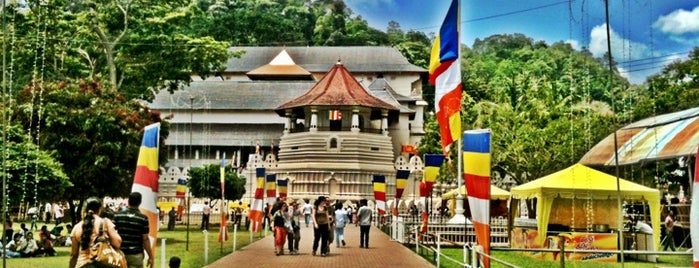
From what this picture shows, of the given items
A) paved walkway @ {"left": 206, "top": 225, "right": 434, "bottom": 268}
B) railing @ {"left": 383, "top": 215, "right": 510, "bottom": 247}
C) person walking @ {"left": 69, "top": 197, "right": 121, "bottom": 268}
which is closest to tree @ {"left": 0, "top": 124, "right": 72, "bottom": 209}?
paved walkway @ {"left": 206, "top": 225, "right": 434, "bottom": 268}

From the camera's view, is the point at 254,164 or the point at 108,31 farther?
the point at 254,164

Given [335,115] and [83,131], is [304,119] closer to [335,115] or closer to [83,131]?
[335,115]

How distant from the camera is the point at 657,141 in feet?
66.1

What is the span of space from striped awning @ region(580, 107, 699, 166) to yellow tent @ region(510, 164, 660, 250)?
2.40 feet

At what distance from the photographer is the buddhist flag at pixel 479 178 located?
12.1 metres

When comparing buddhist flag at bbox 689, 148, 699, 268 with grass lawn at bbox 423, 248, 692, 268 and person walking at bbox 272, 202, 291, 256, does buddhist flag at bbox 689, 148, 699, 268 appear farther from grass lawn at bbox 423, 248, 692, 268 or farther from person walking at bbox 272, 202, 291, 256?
person walking at bbox 272, 202, 291, 256

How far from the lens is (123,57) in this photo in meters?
36.3

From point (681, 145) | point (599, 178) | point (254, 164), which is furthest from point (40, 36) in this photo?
point (254, 164)

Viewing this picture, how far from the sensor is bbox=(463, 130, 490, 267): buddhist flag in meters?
12.1

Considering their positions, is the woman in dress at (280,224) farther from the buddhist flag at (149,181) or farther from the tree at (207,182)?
the tree at (207,182)

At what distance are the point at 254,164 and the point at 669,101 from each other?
33.9m

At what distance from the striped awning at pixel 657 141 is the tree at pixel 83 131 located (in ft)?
51.7

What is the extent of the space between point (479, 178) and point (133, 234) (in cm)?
476

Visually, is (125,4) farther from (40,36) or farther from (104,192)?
(104,192)
